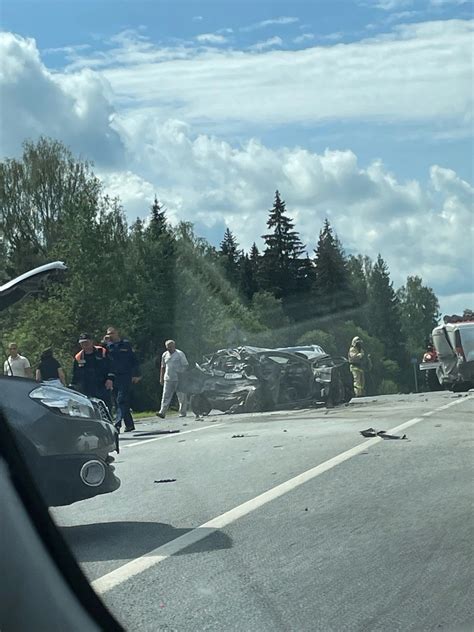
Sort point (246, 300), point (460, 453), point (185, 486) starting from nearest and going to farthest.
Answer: point (246, 300)
point (185, 486)
point (460, 453)

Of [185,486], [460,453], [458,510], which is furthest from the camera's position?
[460,453]

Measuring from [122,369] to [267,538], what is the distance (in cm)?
134

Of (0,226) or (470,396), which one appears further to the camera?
(470,396)

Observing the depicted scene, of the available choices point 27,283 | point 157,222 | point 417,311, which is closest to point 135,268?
point 157,222

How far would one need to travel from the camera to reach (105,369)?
243 cm

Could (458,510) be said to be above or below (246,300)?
below

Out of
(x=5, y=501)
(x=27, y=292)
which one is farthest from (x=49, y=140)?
(x=5, y=501)

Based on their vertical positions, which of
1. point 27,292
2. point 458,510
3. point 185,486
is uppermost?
point 27,292

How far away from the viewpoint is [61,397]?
2322mm

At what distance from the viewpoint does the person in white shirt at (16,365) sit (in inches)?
86.1

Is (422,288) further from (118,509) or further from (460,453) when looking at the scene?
(460,453)

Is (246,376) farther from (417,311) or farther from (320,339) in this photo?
(417,311)

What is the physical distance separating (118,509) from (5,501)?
52 centimetres

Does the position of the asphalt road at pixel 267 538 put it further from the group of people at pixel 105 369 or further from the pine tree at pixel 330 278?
the pine tree at pixel 330 278
